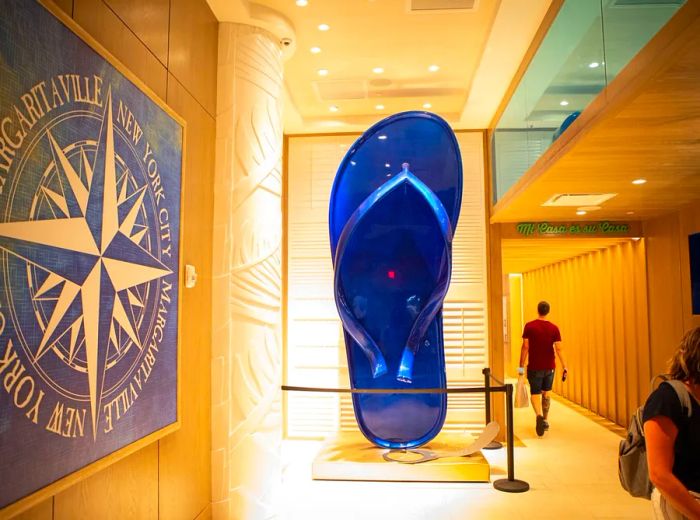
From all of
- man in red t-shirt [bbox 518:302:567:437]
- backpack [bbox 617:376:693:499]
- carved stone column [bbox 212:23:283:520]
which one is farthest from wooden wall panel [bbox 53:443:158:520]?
man in red t-shirt [bbox 518:302:567:437]

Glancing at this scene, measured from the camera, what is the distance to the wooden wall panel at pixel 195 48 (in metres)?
3.41

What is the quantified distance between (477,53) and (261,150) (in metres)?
2.57

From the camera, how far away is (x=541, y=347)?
697cm

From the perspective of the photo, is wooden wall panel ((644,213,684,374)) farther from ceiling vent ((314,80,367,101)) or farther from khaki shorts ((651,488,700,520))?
khaki shorts ((651,488,700,520))

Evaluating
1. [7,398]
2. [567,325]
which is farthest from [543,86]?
[567,325]

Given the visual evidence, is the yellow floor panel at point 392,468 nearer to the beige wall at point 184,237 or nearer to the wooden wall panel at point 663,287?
the beige wall at point 184,237

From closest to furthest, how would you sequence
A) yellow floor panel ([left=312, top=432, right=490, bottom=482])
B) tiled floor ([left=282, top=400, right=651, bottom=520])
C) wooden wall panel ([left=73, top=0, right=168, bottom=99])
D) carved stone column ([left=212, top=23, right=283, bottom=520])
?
wooden wall panel ([left=73, top=0, right=168, bottom=99]) → carved stone column ([left=212, top=23, right=283, bottom=520]) → tiled floor ([left=282, top=400, right=651, bottom=520]) → yellow floor panel ([left=312, top=432, right=490, bottom=482])

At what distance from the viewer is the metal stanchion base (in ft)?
15.2

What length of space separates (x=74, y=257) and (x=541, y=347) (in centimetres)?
600

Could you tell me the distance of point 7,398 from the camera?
179 centimetres

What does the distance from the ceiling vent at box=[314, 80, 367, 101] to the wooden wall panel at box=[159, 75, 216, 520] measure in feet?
8.11

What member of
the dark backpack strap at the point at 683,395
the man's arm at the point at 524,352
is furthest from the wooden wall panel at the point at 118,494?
the man's arm at the point at 524,352

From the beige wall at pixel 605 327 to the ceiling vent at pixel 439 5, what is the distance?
389 centimetres

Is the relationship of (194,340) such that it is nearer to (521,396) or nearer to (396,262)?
(396,262)
